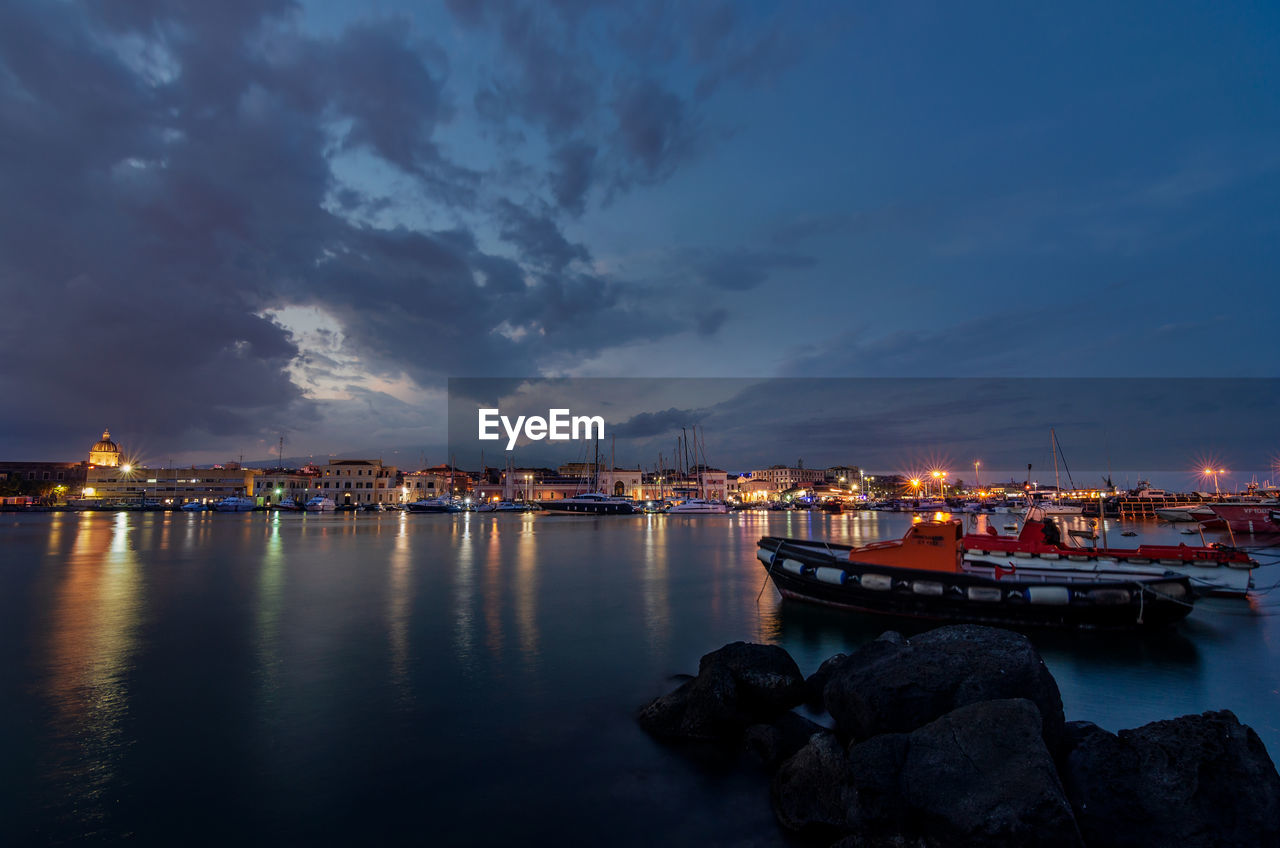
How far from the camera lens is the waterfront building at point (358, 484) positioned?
12688cm

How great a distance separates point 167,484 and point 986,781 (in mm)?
155633

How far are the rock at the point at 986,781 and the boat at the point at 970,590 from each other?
1024 centimetres

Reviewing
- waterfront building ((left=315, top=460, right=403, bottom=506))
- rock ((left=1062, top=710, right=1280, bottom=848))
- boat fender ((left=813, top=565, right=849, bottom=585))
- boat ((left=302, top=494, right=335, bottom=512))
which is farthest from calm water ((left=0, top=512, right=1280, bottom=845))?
waterfront building ((left=315, top=460, right=403, bottom=506))

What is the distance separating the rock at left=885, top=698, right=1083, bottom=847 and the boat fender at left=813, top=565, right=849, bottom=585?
1090cm

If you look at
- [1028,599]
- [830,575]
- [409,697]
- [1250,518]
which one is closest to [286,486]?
[830,575]

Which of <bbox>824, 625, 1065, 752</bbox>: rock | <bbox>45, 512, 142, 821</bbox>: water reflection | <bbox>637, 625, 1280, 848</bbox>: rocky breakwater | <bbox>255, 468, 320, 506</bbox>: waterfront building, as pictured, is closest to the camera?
<bbox>637, 625, 1280, 848</bbox>: rocky breakwater

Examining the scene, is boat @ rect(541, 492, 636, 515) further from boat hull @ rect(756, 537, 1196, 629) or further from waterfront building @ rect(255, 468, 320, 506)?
boat hull @ rect(756, 537, 1196, 629)

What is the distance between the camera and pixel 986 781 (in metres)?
5.48

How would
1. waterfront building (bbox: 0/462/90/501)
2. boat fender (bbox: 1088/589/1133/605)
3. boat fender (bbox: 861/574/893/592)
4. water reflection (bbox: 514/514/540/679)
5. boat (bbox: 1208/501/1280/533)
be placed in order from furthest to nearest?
waterfront building (bbox: 0/462/90/501) → boat (bbox: 1208/501/1280/533) → boat fender (bbox: 861/574/893/592) → boat fender (bbox: 1088/589/1133/605) → water reflection (bbox: 514/514/540/679)

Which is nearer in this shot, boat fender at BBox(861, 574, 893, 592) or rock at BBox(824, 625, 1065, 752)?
rock at BBox(824, 625, 1065, 752)

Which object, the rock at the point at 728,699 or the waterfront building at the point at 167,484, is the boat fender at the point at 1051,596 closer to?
the rock at the point at 728,699

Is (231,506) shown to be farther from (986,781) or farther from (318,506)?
(986,781)

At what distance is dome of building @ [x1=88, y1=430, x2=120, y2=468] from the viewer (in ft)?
437

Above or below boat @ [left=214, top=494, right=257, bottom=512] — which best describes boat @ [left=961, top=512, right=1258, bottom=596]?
below
